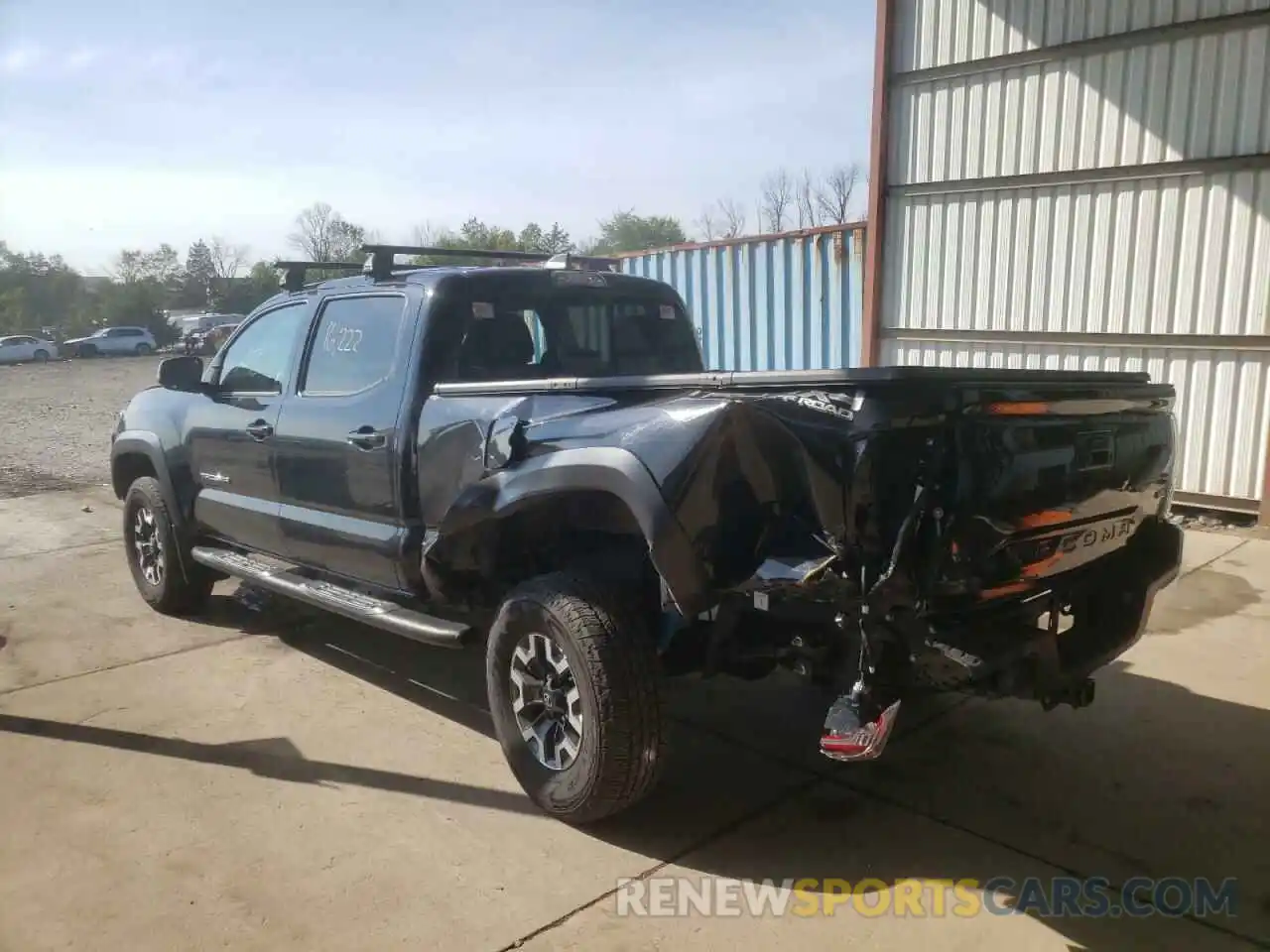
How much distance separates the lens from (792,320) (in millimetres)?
10742

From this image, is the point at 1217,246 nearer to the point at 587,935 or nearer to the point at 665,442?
the point at 665,442

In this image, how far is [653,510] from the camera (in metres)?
2.79

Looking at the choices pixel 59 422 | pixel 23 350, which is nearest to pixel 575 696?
pixel 59 422

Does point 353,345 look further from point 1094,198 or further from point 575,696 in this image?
point 1094,198

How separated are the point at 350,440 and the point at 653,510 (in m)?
1.87

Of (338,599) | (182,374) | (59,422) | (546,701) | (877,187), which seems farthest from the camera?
(59,422)

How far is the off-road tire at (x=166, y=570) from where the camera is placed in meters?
5.55

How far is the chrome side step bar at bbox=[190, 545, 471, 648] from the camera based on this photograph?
3.73 metres

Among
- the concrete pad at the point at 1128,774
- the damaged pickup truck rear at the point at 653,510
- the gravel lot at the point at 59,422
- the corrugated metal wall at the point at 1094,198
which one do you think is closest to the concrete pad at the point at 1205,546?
the corrugated metal wall at the point at 1094,198

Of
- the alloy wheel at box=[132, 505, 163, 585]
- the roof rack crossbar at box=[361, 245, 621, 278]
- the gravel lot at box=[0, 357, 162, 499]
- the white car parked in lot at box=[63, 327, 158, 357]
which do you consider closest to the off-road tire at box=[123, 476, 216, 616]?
the alloy wheel at box=[132, 505, 163, 585]

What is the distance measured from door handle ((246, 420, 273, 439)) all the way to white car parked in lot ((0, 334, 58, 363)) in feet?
145

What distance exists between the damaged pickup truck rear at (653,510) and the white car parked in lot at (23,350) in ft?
147

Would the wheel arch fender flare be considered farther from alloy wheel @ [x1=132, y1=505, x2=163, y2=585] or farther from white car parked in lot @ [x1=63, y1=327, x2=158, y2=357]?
white car parked in lot @ [x1=63, y1=327, x2=158, y2=357]

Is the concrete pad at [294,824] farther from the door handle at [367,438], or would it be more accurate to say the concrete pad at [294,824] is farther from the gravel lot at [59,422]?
the gravel lot at [59,422]
